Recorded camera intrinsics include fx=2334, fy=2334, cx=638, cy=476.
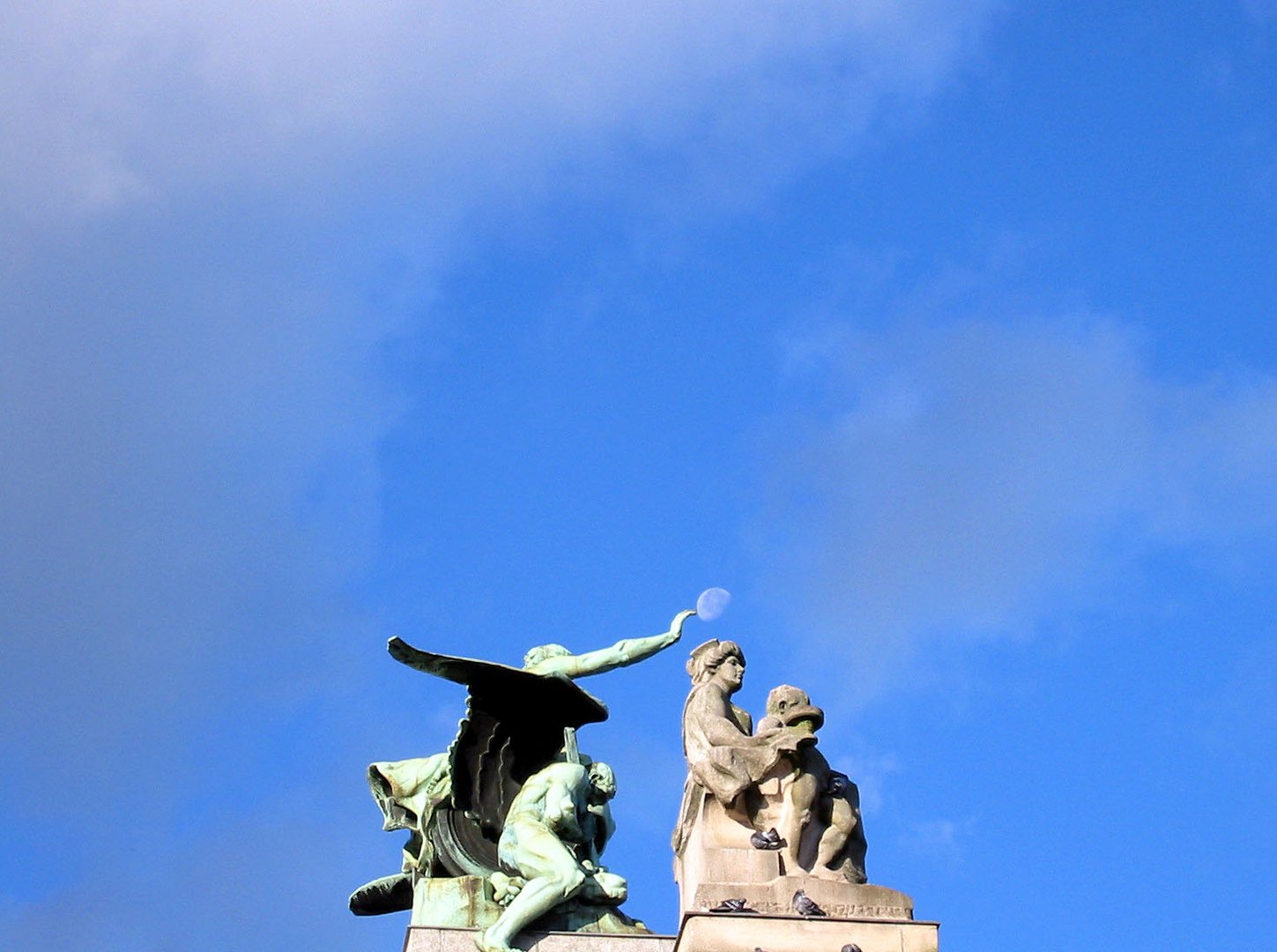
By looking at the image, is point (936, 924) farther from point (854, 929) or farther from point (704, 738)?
point (704, 738)

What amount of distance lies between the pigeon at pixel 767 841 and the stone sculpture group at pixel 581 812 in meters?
0.01

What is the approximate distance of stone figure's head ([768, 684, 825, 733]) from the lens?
2012 centimetres

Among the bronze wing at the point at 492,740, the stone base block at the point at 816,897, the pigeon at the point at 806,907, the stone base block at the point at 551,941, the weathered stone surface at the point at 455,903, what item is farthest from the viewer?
the bronze wing at the point at 492,740

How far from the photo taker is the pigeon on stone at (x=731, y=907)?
1866 centimetres

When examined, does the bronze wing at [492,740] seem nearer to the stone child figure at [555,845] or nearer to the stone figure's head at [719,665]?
the stone child figure at [555,845]

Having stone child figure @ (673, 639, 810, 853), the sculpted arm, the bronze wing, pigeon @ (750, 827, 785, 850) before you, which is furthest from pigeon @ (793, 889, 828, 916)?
the bronze wing

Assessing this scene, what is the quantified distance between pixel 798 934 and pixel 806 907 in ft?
0.83

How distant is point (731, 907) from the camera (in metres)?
18.7

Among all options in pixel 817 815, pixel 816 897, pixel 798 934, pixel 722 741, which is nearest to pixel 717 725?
pixel 722 741

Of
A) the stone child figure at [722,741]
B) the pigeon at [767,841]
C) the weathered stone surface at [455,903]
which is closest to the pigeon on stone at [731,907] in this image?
the pigeon at [767,841]

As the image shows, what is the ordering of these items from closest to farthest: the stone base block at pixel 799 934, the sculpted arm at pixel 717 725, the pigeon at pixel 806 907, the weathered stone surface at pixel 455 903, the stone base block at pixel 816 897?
→ the stone base block at pixel 799 934 < the pigeon at pixel 806 907 < the stone base block at pixel 816 897 < the sculpted arm at pixel 717 725 < the weathered stone surface at pixel 455 903

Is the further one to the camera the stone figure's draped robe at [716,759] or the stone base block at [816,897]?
the stone figure's draped robe at [716,759]

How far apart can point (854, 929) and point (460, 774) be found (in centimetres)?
688

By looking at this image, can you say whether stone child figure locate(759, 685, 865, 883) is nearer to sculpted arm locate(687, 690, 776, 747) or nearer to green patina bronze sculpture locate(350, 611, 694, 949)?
sculpted arm locate(687, 690, 776, 747)
